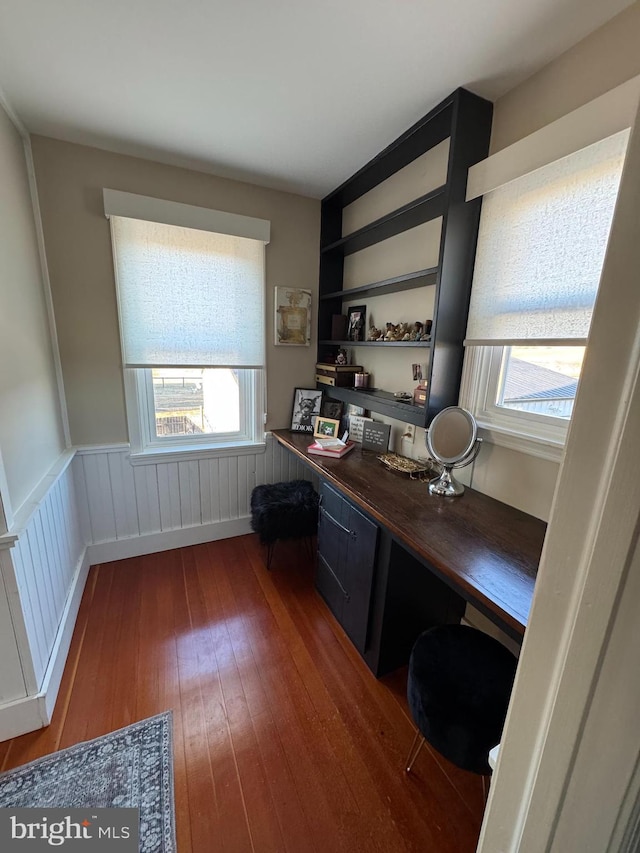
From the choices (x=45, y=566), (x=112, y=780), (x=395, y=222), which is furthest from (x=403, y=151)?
(x=112, y=780)

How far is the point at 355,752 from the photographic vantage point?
1.30 meters

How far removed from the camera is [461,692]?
3.46ft

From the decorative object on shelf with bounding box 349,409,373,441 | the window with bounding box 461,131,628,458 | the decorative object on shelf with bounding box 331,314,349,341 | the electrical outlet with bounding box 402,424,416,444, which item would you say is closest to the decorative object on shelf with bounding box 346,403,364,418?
the decorative object on shelf with bounding box 349,409,373,441

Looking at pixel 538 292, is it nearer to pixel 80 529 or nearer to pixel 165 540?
pixel 165 540

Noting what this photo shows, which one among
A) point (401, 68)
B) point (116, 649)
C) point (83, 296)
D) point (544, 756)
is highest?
point (401, 68)

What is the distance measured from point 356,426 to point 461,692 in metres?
1.57

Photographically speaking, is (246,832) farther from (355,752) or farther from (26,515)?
(26,515)

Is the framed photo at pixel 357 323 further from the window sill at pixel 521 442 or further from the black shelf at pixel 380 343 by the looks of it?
the window sill at pixel 521 442

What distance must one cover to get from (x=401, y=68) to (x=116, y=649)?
111 inches

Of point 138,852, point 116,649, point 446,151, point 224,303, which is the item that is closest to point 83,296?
point 224,303

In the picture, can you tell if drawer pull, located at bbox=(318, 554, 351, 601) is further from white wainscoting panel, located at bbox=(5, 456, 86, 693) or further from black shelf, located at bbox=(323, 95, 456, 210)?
black shelf, located at bbox=(323, 95, 456, 210)

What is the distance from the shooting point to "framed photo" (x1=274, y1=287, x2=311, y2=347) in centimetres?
249

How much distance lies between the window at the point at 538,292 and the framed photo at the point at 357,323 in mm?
902

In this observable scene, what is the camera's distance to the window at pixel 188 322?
207 centimetres
